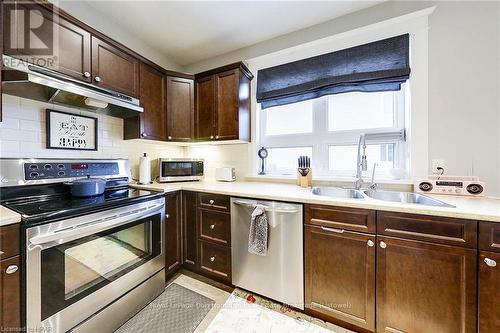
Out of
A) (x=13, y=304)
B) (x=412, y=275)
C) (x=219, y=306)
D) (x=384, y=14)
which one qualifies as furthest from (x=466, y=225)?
(x=13, y=304)

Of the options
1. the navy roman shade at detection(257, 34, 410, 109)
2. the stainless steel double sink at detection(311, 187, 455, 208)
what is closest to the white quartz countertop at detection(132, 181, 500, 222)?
the stainless steel double sink at detection(311, 187, 455, 208)

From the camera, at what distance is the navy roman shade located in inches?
66.9

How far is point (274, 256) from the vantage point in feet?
5.02

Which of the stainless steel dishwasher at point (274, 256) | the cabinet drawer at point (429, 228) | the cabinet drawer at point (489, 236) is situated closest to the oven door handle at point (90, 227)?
the stainless steel dishwasher at point (274, 256)

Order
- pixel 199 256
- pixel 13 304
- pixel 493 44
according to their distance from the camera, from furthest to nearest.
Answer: pixel 199 256, pixel 493 44, pixel 13 304

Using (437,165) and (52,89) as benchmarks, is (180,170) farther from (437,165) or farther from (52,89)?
(437,165)

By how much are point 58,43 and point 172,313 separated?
2.15m

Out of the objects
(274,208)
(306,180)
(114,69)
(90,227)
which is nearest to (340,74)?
(306,180)

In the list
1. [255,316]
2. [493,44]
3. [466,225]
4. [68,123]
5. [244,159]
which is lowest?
[255,316]

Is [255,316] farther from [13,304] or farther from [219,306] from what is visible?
[13,304]

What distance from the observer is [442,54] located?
61.4 inches

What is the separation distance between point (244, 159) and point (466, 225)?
190cm

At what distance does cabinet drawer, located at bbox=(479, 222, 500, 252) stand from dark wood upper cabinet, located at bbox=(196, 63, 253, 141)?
1.85 meters

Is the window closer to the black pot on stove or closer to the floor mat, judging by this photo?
the floor mat
